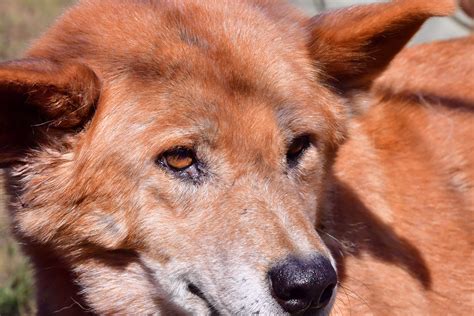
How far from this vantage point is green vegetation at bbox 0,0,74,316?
215 inches

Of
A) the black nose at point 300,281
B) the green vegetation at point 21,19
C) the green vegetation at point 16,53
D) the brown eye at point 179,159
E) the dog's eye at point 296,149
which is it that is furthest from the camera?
the green vegetation at point 21,19

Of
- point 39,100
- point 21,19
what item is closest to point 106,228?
point 39,100

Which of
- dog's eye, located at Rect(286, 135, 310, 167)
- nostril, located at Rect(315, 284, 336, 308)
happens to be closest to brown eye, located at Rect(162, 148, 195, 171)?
dog's eye, located at Rect(286, 135, 310, 167)

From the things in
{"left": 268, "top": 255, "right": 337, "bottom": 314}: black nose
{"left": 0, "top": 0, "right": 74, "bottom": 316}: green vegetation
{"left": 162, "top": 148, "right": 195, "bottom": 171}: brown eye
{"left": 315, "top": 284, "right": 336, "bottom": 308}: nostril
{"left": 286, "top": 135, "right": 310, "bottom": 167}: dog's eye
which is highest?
{"left": 162, "top": 148, "right": 195, "bottom": 171}: brown eye

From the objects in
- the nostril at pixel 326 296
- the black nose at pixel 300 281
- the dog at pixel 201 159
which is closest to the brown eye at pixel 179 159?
the dog at pixel 201 159

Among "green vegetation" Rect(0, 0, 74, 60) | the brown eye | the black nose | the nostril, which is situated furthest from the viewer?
"green vegetation" Rect(0, 0, 74, 60)

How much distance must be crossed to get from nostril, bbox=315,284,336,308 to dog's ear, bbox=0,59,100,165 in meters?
1.14

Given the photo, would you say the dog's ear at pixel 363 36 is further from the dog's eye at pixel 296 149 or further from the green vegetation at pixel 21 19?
the green vegetation at pixel 21 19

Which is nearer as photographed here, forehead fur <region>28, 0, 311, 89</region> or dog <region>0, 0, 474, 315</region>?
dog <region>0, 0, 474, 315</region>

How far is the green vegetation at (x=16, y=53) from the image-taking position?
5.47 metres

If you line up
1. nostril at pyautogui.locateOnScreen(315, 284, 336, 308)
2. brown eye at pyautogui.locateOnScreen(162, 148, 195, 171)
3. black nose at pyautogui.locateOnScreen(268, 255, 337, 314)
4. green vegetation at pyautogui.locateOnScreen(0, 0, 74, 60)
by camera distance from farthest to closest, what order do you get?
green vegetation at pyautogui.locateOnScreen(0, 0, 74, 60)
brown eye at pyautogui.locateOnScreen(162, 148, 195, 171)
nostril at pyautogui.locateOnScreen(315, 284, 336, 308)
black nose at pyautogui.locateOnScreen(268, 255, 337, 314)

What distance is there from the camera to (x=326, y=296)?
3365mm

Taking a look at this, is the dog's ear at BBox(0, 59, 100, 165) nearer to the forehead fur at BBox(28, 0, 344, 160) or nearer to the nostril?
the forehead fur at BBox(28, 0, 344, 160)

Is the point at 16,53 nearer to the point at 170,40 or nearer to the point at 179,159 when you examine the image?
the point at 170,40
